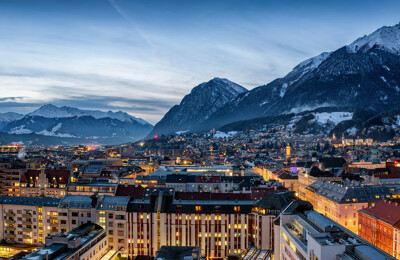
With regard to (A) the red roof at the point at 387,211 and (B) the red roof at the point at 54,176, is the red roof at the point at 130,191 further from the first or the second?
(A) the red roof at the point at 387,211

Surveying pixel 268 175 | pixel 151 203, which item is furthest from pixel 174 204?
pixel 268 175

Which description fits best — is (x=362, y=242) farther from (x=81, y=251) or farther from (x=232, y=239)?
(x=81, y=251)

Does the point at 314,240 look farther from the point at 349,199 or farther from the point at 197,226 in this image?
the point at 349,199

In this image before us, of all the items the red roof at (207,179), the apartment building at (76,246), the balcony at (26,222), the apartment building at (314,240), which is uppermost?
the apartment building at (314,240)

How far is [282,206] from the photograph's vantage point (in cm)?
6303

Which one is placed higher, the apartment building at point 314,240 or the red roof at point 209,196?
the apartment building at point 314,240

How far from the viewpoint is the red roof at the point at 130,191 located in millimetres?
84613

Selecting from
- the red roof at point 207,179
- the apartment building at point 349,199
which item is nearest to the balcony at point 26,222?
the red roof at point 207,179

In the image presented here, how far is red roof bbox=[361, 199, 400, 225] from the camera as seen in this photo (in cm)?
6208

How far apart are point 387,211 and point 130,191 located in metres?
54.7

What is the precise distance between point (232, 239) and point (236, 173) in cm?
7722

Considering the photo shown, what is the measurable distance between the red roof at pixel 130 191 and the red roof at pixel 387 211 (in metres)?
49.8

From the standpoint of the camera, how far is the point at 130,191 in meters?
85.4

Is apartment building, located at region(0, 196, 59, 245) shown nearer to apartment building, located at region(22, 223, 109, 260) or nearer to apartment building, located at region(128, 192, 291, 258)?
apartment building, located at region(22, 223, 109, 260)
